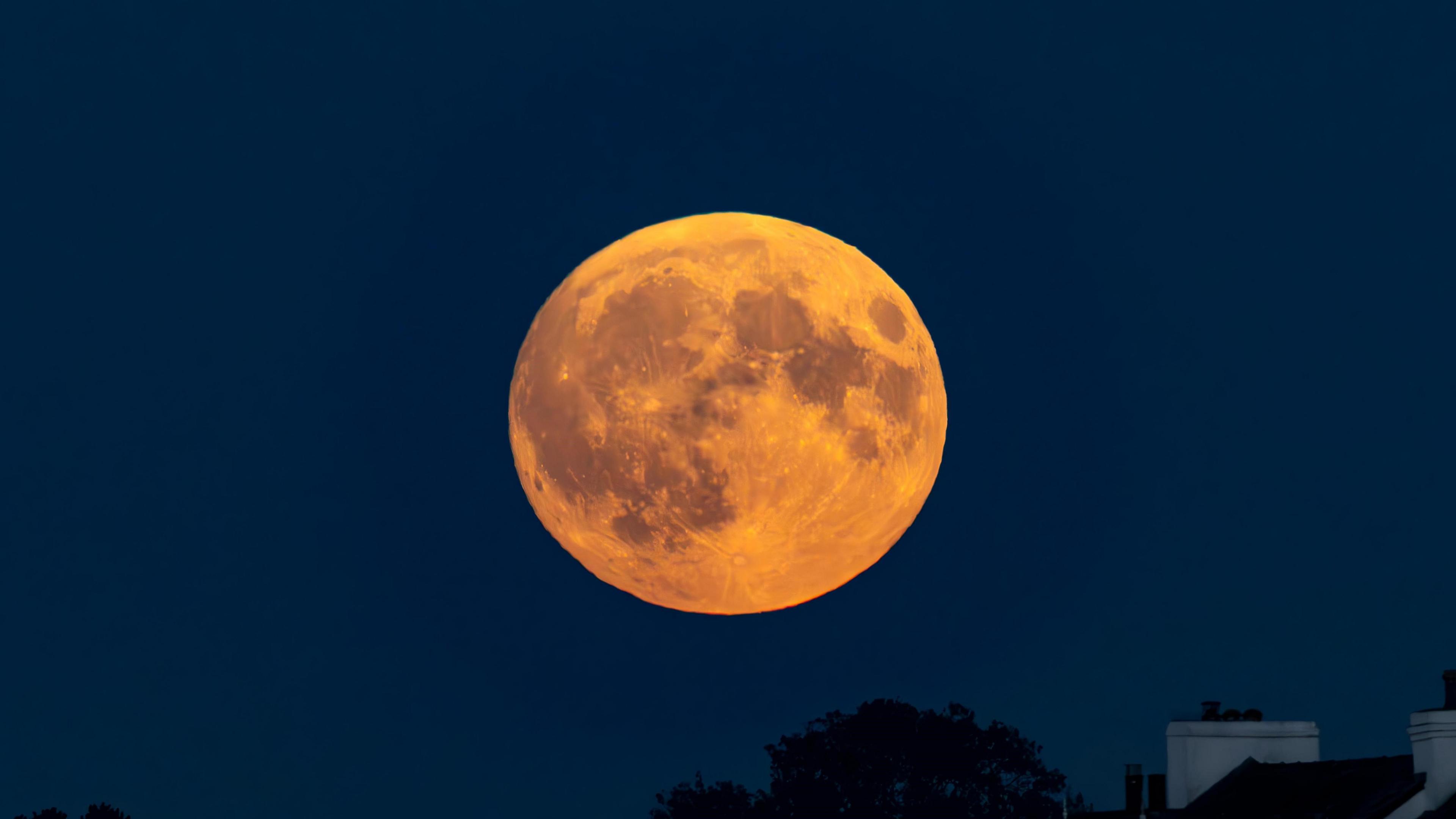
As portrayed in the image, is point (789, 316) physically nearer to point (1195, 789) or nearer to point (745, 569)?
point (745, 569)

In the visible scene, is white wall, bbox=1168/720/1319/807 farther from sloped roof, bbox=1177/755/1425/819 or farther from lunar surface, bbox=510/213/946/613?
lunar surface, bbox=510/213/946/613

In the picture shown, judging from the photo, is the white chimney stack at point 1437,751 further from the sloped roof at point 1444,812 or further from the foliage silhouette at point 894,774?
the foliage silhouette at point 894,774

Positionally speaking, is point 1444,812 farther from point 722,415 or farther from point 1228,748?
point 722,415

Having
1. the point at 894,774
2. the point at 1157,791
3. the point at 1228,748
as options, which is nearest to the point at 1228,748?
the point at 1228,748

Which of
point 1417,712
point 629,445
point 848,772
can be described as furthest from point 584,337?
point 848,772

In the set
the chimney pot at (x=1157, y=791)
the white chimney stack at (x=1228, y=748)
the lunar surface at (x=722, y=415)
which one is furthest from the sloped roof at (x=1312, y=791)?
→ the lunar surface at (x=722, y=415)
